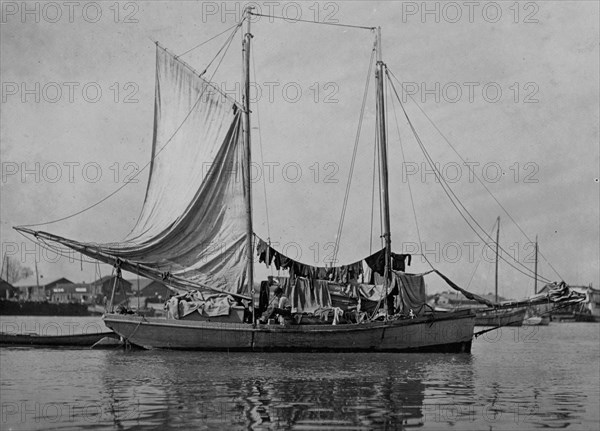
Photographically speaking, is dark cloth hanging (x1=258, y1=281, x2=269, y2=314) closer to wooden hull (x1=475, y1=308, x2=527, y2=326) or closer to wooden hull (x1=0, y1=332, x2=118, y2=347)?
wooden hull (x1=0, y1=332, x2=118, y2=347)

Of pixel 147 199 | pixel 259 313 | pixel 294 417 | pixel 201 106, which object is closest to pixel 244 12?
pixel 201 106

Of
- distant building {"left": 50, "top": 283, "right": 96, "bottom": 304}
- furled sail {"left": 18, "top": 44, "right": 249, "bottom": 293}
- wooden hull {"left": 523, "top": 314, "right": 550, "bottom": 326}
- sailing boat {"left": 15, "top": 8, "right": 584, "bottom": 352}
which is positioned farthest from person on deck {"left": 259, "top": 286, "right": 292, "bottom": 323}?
distant building {"left": 50, "top": 283, "right": 96, "bottom": 304}

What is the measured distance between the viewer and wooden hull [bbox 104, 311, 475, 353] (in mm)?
28578

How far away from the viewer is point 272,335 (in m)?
28.6

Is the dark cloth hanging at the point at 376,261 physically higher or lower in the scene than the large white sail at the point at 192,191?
lower

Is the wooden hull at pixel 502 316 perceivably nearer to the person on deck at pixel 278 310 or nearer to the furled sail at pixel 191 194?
the person on deck at pixel 278 310

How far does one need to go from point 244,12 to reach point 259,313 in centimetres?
1195

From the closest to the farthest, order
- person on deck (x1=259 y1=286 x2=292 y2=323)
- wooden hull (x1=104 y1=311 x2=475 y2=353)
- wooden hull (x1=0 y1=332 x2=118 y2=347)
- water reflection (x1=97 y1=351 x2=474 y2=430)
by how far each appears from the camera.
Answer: water reflection (x1=97 y1=351 x2=474 y2=430) < wooden hull (x1=104 y1=311 x2=475 y2=353) < person on deck (x1=259 y1=286 x2=292 y2=323) < wooden hull (x1=0 y1=332 x2=118 y2=347)

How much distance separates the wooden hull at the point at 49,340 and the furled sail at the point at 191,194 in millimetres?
3436

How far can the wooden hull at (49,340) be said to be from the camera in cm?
3008

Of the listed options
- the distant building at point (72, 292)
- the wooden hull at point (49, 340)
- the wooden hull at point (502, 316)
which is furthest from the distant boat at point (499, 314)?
the distant building at point (72, 292)

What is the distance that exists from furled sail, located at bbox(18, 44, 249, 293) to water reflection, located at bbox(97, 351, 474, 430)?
413cm

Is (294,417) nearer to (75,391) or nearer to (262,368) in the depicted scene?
(75,391)

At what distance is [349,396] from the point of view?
54.7 feet
